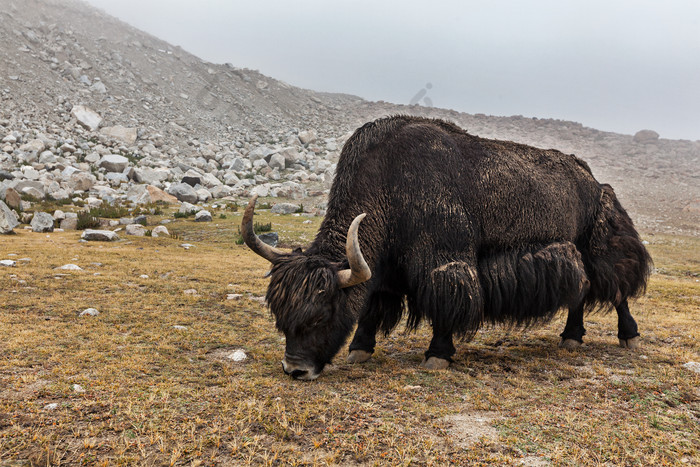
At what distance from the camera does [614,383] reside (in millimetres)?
3920

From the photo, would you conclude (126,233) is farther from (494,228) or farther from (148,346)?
(494,228)

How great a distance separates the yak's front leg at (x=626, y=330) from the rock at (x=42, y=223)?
1282cm

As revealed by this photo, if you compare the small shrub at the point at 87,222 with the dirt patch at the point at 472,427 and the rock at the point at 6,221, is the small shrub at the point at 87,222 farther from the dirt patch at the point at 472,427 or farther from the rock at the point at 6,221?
the dirt patch at the point at 472,427

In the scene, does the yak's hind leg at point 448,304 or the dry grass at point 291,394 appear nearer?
the dry grass at point 291,394

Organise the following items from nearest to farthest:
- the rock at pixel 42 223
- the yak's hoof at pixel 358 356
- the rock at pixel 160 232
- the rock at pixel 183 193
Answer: the yak's hoof at pixel 358 356 < the rock at pixel 42 223 < the rock at pixel 160 232 < the rock at pixel 183 193

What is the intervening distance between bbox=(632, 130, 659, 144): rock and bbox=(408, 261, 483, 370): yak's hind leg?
50899 mm

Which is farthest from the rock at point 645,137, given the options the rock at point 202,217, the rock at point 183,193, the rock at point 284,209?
the rock at point 202,217

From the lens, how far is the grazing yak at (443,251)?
388cm

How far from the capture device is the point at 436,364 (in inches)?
169

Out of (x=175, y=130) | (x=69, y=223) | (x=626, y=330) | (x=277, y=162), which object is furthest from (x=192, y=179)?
(x=626, y=330)

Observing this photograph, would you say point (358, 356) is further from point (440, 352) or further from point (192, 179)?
point (192, 179)

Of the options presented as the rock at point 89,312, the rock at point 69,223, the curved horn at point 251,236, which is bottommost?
the rock at point 69,223

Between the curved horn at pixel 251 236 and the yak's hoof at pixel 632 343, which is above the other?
the curved horn at pixel 251 236

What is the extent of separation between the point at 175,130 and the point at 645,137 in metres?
45.7
